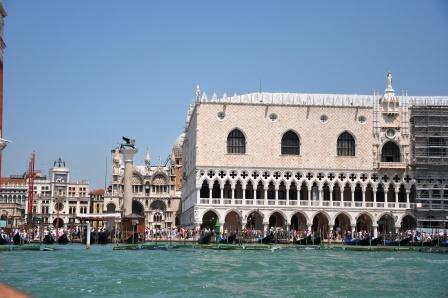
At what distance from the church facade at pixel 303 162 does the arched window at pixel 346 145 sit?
0.06m

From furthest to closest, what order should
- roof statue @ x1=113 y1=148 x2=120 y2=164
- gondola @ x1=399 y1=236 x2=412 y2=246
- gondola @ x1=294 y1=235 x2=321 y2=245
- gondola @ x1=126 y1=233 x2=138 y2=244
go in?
roof statue @ x1=113 y1=148 x2=120 y2=164, gondola @ x1=399 y1=236 x2=412 y2=246, gondola @ x1=126 y1=233 x2=138 y2=244, gondola @ x1=294 y1=235 x2=321 y2=245

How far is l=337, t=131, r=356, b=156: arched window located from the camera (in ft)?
148

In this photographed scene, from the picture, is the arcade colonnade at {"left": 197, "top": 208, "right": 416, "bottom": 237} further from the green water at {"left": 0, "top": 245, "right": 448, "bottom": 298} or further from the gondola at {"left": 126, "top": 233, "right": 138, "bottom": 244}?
the green water at {"left": 0, "top": 245, "right": 448, "bottom": 298}

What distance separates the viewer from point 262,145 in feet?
146

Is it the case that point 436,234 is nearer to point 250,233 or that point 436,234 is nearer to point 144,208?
point 250,233

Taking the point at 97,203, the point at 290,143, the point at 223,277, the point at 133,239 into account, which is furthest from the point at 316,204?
the point at 97,203

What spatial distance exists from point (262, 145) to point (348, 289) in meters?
28.4

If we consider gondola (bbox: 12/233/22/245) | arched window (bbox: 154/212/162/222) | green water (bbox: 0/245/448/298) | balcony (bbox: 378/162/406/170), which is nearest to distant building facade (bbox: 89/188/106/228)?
arched window (bbox: 154/212/162/222)

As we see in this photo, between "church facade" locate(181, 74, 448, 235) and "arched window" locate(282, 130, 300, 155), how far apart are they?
0.20 feet

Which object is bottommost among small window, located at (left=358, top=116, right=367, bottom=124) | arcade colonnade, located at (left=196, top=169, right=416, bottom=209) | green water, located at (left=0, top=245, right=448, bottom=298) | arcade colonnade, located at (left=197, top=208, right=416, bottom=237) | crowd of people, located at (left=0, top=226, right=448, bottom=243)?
green water, located at (left=0, top=245, right=448, bottom=298)

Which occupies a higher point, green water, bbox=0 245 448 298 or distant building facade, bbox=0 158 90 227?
distant building facade, bbox=0 158 90 227

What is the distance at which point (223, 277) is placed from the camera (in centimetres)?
1869

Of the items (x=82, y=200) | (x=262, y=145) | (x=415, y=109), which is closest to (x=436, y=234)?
(x=415, y=109)

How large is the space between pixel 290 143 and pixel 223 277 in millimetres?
26709
